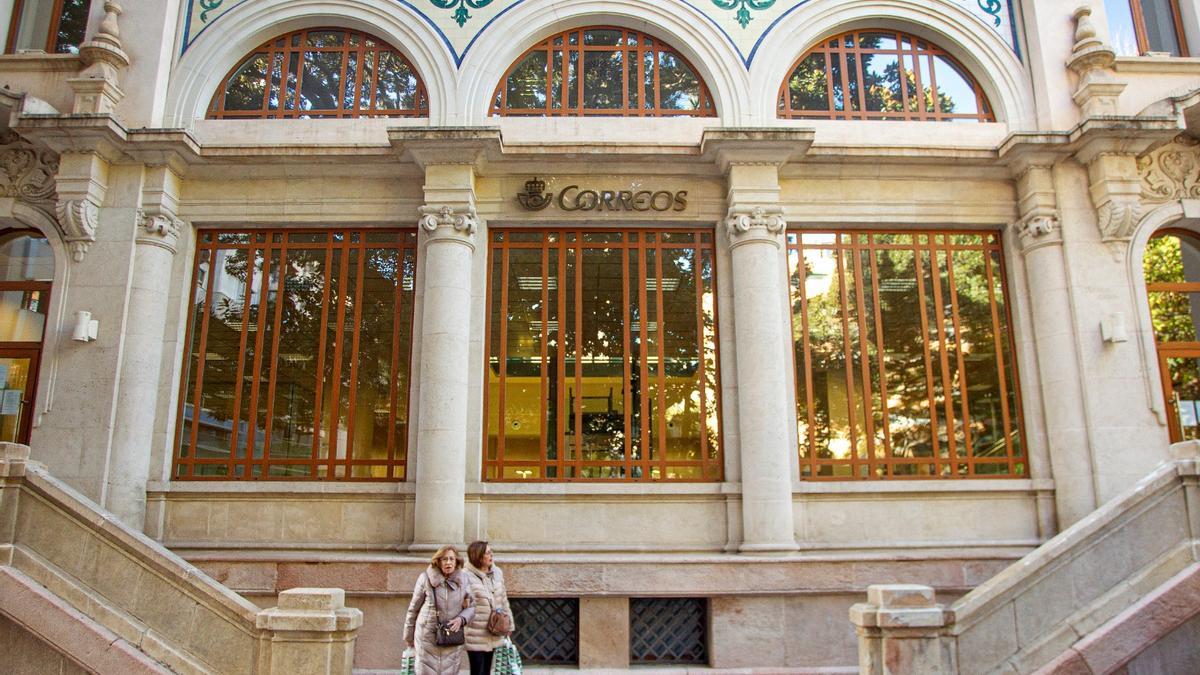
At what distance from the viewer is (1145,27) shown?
42.2 feet

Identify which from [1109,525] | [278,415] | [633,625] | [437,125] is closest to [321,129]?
[437,125]

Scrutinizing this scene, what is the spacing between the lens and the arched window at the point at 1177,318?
38.2ft

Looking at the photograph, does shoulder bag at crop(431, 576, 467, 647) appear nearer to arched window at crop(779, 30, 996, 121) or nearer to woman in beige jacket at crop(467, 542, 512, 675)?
woman in beige jacket at crop(467, 542, 512, 675)

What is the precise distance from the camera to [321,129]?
12.2 meters

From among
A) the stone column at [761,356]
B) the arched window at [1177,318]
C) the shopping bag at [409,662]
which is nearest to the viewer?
the shopping bag at [409,662]

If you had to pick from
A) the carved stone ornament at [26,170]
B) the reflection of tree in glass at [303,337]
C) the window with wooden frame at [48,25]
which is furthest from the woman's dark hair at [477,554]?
the window with wooden frame at [48,25]

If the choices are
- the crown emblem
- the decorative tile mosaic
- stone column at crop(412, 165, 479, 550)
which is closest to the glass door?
the decorative tile mosaic

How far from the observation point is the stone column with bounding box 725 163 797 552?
417 inches

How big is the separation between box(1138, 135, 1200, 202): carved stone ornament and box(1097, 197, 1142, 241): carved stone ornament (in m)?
0.55

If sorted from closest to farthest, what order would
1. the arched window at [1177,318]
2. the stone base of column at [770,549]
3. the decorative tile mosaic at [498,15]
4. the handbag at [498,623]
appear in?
the handbag at [498,623] → the stone base of column at [770,549] → the arched window at [1177,318] → the decorative tile mosaic at [498,15]

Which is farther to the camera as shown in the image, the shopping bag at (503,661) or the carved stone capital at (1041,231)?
the carved stone capital at (1041,231)

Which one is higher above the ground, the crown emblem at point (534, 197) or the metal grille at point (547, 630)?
the crown emblem at point (534, 197)

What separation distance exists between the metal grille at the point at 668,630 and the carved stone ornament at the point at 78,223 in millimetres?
8982

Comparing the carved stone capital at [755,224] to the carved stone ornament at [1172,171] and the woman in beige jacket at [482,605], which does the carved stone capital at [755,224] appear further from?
the woman in beige jacket at [482,605]
